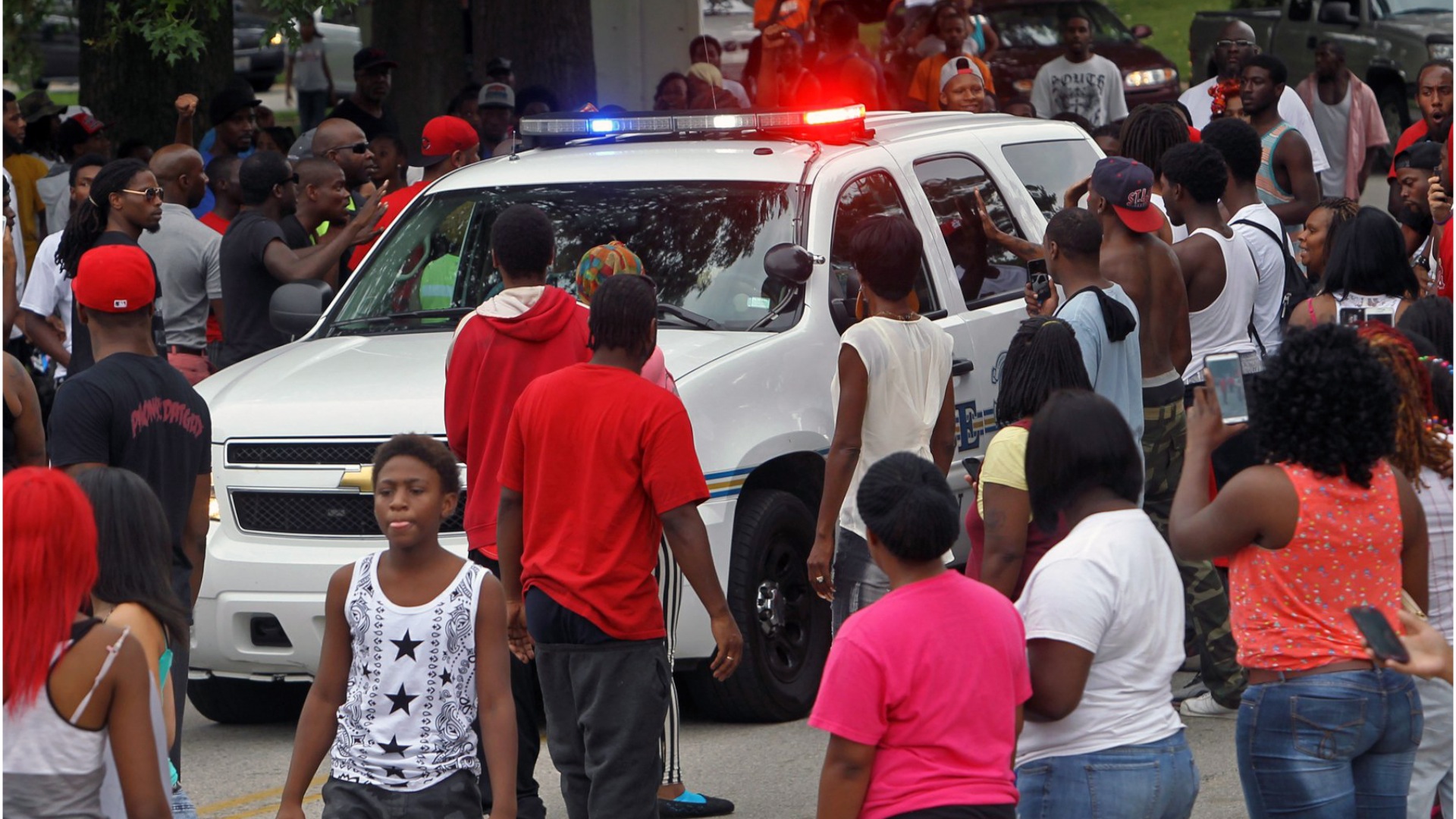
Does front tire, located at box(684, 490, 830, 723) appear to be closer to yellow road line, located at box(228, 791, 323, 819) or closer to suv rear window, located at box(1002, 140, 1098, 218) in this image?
yellow road line, located at box(228, 791, 323, 819)

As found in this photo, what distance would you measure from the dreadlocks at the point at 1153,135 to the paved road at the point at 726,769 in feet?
8.08

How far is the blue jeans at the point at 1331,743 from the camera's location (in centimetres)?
370

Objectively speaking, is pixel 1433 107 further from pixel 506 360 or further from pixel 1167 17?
pixel 1167 17

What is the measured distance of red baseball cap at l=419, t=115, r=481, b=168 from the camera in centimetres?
895

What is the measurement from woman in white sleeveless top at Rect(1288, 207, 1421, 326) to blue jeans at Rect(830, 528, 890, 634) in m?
1.82

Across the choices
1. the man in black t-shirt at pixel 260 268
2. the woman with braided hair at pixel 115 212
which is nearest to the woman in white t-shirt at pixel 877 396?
the woman with braided hair at pixel 115 212

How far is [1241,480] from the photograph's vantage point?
3.75 metres

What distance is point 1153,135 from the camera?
772 centimetres

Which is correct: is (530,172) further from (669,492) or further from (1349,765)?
(1349,765)

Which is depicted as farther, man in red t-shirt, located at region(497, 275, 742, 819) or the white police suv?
the white police suv

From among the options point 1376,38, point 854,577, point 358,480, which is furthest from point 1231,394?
point 1376,38

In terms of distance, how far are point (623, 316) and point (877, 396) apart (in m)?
1.09

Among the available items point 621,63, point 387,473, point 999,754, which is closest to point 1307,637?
point 999,754

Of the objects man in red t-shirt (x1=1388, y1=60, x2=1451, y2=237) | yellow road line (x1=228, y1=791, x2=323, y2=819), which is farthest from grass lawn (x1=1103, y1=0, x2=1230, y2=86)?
yellow road line (x1=228, y1=791, x2=323, y2=819)
